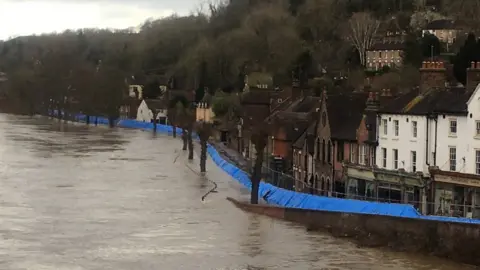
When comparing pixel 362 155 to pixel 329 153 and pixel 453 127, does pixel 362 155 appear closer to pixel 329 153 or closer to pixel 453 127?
pixel 329 153

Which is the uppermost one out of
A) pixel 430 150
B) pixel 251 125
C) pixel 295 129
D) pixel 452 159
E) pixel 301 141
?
pixel 295 129

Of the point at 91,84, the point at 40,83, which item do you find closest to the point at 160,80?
the point at 91,84

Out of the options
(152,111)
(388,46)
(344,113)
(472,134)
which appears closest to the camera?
(472,134)

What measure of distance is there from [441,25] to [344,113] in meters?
61.9

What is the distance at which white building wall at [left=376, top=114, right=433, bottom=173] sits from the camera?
45656mm

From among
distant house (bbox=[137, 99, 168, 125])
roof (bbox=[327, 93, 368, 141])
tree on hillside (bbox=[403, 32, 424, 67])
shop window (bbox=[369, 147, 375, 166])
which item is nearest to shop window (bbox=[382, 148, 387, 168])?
shop window (bbox=[369, 147, 375, 166])

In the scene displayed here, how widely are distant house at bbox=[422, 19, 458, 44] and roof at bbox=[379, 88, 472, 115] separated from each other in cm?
6124

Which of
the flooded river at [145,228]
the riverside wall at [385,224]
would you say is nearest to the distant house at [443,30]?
the flooded river at [145,228]

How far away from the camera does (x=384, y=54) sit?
108 metres

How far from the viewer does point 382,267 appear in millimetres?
38062

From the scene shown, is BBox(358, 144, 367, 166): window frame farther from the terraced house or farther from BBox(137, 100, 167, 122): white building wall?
BBox(137, 100, 167, 122): white building wall

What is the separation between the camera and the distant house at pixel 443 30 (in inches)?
4279

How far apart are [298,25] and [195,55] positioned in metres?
28.7

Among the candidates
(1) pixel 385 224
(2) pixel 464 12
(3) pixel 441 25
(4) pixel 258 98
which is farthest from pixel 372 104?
(2) pixel 464 12
